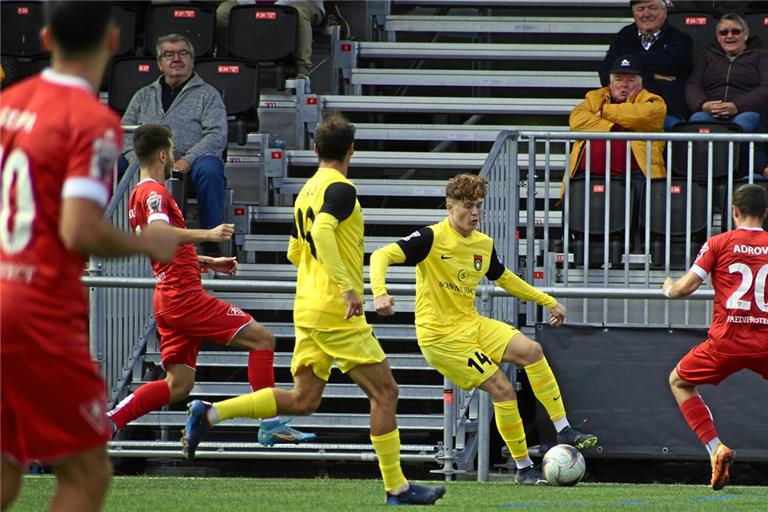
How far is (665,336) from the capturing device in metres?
10.5

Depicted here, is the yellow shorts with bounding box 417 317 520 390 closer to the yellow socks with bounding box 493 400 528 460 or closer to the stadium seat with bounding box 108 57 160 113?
the yellow socks with bounding box 493 400 528 460

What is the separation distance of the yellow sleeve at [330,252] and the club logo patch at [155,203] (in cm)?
155

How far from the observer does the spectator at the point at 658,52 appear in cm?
1252

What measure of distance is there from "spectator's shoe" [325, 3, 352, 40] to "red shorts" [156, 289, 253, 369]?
6.85m

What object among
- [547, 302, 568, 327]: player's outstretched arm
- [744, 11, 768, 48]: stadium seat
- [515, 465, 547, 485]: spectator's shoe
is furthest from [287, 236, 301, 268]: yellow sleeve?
[744, 11, 768, 48]: stadium seat

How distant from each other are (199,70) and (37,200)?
9.51 meters

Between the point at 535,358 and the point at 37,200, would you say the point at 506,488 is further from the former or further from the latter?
the point at 37,200

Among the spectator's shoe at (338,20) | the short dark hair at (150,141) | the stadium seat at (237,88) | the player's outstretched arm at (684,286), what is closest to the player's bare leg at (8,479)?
the short dark hair at (150,141)

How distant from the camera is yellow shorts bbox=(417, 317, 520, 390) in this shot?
30.3 feet

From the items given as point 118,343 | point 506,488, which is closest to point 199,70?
point 118,343

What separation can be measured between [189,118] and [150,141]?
11.7 ft

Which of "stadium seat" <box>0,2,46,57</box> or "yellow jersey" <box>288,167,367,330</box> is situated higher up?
"stadium seat" <box>0,2,46,57</box>

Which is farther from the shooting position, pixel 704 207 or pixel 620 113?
pixel 620 113

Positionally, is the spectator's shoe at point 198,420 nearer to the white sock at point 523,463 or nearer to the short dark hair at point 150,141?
the short dark hair at point 150,141
